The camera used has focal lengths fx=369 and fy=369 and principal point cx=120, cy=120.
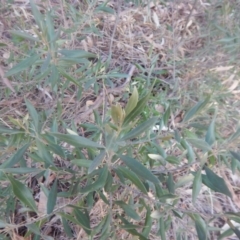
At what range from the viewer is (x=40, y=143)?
3.03 ft

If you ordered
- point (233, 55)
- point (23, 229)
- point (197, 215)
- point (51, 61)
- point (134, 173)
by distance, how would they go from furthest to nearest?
point (233, 55), point (23, 229), point (51, 61), point (197, 215), point (134, 173)

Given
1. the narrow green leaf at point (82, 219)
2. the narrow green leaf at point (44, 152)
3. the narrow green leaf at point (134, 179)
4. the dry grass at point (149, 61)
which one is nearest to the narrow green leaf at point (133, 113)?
the narrow green leaf at point (134, 179)

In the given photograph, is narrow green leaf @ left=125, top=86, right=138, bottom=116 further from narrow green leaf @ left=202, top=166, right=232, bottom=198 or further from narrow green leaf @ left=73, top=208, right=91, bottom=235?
narrow green leaf @ left=73, top=208, right=91, bottom=235

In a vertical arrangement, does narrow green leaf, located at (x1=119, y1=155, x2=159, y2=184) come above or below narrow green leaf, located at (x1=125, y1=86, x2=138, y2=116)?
below

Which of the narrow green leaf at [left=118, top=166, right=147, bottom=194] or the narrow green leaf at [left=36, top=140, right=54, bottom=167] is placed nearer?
the narrow green leaf at [left=118, top=166, right=147, bottom=194]

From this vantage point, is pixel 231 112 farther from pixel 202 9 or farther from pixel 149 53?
pixel 202 9

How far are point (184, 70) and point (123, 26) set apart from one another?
1.63ft

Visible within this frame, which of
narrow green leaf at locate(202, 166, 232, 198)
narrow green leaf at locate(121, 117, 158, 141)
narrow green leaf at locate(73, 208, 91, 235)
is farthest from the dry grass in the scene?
narrow green leaf at locate(121, 117, 158, 141)

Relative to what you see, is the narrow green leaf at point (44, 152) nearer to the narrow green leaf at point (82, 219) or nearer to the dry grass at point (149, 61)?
the narrow green leaf at point (82, 219)

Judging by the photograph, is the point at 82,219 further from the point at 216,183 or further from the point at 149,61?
the point at 149,61

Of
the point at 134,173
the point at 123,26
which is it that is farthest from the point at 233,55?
the point at 134,173

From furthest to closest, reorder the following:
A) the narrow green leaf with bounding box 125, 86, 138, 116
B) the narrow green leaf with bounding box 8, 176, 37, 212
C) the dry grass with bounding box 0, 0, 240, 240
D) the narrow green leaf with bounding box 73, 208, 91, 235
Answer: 1. the dry grass with bounding box 0, 0, 240, 240
2. the narrow green leaf with bounding box 73, 208, 91, 235
3. the narrow green leaf with bounding box 8, 176, 37, 212
4. the narrow green leaf with bounding box 125, 86, 138, 116

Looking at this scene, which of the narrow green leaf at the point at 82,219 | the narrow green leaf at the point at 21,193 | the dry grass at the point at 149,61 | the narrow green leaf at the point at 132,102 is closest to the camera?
the narrow green leaf at the point at 132,102

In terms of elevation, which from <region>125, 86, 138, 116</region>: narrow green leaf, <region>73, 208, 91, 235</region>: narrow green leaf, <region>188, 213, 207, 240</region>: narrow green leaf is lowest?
<region>73, 208, 91, 235</region>: narrow green leaf
